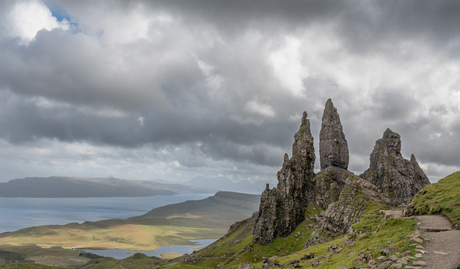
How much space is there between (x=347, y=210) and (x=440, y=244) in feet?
359

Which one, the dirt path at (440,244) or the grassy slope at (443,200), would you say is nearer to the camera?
the dirt path at (440,244)

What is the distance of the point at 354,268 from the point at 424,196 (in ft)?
108

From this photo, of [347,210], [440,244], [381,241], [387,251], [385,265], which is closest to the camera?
[385,265]

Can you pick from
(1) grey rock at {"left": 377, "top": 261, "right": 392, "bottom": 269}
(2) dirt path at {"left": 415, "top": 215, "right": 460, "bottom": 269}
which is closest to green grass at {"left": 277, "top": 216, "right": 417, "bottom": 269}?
(2) dirt path at {"left": 415, "top": 215, "right": 460, "bottom": 269}

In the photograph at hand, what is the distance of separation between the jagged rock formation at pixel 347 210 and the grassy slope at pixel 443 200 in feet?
236

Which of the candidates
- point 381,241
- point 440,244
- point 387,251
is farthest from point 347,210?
point 387,251

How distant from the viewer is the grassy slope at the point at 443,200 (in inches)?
1698

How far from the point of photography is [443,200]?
48.4 metres

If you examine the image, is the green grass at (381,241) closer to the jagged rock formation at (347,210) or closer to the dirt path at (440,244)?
the dirt path at (440,244)

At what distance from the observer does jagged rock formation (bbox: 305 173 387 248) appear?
129 metres

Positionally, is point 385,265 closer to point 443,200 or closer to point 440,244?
point 440,244

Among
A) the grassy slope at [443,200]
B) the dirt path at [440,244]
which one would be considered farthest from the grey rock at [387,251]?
the grassy slope at [443,200]

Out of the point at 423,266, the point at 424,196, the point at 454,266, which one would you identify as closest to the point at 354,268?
the point at 423,266

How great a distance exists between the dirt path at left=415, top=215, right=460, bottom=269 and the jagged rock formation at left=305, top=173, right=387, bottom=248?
91247 millimetres
